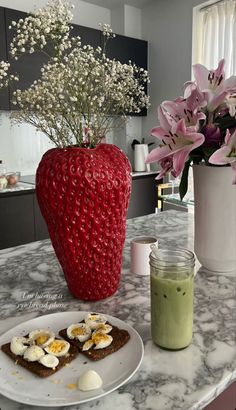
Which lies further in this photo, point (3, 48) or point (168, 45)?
point (168, 45)

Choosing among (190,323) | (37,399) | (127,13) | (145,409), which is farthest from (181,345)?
(127,13)

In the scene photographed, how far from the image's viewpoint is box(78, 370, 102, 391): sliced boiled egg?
0.56 metres

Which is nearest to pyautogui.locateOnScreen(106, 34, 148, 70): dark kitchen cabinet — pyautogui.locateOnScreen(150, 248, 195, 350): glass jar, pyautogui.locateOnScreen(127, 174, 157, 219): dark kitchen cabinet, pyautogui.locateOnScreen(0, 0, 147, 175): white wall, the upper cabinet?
the upper cabinet

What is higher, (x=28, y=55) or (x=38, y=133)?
(x=28, y=55)

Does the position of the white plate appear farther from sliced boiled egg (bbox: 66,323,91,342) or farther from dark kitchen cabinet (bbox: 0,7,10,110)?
dark kitchen cabinet (bbox: 0,7,10,110)

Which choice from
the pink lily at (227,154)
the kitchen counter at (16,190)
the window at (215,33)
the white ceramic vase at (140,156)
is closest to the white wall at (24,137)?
the kitchen counter at (16,190)

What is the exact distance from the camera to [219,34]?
3215 mm

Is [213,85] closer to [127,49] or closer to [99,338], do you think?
[99,338]

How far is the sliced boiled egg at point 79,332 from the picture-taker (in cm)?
67

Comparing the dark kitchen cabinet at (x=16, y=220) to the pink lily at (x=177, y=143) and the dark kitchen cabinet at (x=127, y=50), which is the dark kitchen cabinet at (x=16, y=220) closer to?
the dark kitchen cabinet at (x=127, y=50)

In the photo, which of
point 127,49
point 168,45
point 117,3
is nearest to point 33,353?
point 127,49

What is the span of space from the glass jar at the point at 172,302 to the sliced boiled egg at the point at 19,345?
24 centimetres

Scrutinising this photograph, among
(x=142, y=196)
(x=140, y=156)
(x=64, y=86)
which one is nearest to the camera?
(x=64, y=86)

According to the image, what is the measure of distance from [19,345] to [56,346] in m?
0.07
